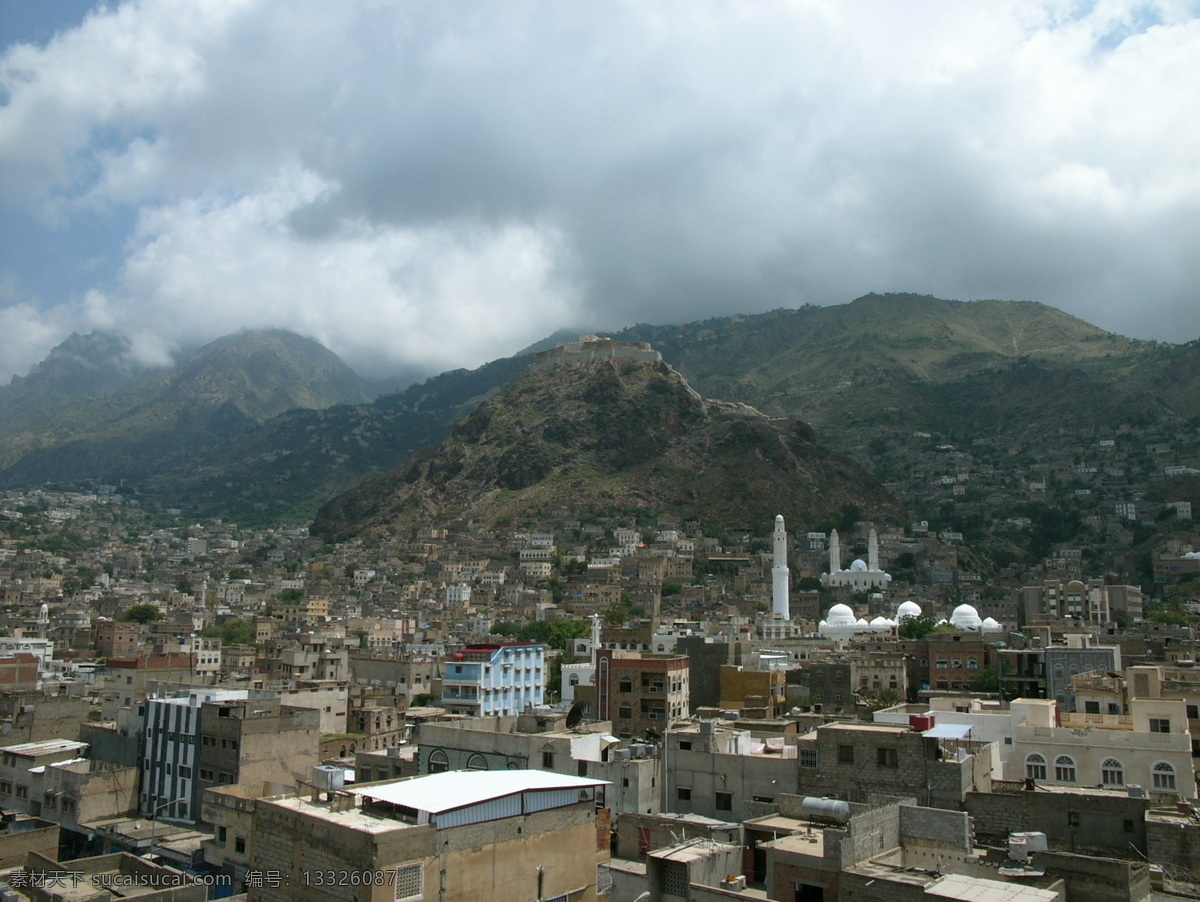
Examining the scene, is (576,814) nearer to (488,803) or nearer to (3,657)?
(488,803)

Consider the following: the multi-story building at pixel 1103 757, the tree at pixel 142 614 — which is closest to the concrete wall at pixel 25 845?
the multi-story building at pixel 1103 757

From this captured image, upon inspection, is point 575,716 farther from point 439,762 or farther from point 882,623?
point 882,623

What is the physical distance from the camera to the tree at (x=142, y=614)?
359ft

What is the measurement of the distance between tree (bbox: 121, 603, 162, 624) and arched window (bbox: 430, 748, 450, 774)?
86339mm

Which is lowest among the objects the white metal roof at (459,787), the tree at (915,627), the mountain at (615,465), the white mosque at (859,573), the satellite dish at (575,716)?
the satellite dish at (575,716)

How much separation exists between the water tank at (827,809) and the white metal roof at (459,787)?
4866 mm

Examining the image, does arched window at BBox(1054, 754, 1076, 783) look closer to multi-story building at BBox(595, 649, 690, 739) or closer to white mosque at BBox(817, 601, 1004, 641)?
multi-story building at BBox(595, 649, 690, 739)

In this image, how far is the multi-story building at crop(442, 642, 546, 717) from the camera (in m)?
54.3

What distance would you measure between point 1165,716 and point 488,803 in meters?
23.4

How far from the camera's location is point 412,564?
149750mm

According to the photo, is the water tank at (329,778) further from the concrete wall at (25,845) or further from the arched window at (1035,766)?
the arched window at (1035,766)

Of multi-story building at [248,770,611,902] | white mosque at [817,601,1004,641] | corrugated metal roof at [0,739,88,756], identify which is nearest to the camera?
multi-story building at [248,770,611,902]

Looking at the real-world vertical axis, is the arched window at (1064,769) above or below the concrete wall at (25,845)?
above

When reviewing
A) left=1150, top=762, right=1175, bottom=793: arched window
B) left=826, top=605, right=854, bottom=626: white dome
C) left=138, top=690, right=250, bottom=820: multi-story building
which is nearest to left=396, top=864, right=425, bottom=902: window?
left=1150, top=762, right=1175, bottom=793: arched window
